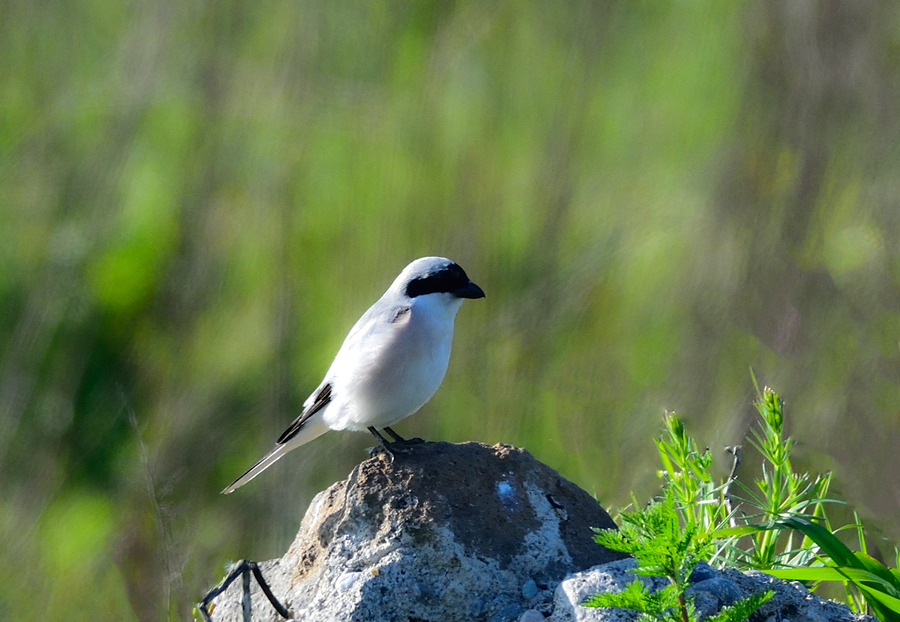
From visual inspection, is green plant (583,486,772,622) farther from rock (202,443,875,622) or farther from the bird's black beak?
the bird's black beak

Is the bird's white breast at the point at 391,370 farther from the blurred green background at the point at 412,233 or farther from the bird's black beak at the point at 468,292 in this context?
the blurred green background at the point at 412,233

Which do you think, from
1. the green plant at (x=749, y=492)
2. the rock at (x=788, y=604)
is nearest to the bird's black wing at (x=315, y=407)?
the green plant at (x=749, y=492)

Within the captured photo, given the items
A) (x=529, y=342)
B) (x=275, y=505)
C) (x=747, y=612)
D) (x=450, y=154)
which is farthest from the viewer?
(x=450, y=154)

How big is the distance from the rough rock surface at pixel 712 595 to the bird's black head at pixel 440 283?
160 cm

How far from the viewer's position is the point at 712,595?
165cm

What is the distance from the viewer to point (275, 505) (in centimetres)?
419

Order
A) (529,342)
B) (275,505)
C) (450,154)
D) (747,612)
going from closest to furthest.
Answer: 1. (747,612)
2. (275,505)
3. (529,342)
4. (450,154)

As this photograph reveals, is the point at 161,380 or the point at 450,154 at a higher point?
the point at 450,154

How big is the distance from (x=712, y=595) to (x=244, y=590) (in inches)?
33.4

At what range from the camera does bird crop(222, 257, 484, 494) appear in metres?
2.93

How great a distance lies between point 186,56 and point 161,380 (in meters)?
1.72

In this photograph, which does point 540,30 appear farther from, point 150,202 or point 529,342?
point 150,202

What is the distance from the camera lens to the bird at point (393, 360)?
2932 mm

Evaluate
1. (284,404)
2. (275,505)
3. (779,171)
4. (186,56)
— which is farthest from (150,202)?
(779,171)
